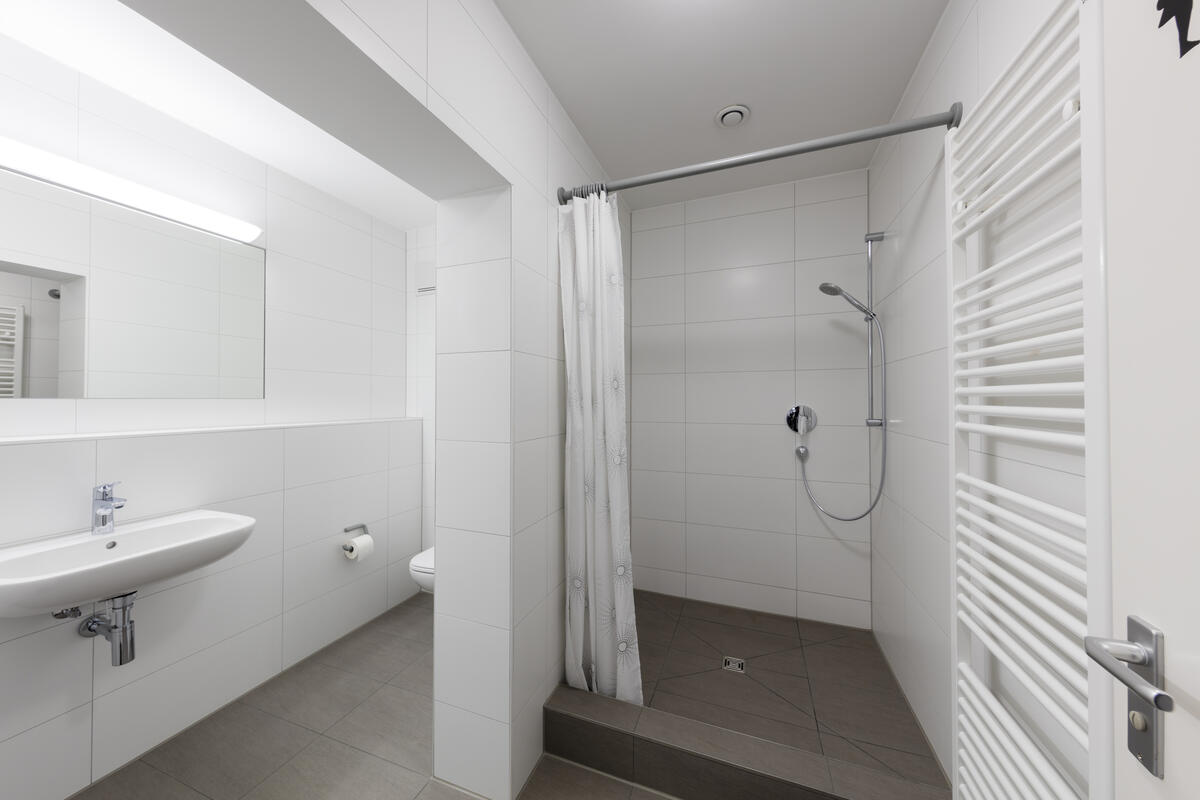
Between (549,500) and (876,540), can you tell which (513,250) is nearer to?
(549,500)

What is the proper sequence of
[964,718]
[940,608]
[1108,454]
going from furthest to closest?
1. [940,608]
2. [964,718]
3. [1108,454]

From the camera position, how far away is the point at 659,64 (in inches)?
57.1

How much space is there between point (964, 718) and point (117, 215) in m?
3.11

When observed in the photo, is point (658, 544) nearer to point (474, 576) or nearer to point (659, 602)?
point (659, 602)

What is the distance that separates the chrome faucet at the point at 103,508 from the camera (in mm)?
1377

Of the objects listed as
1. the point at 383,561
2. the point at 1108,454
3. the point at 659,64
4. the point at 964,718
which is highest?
the point at 659,64

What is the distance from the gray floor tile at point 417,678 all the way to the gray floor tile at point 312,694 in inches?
3.8

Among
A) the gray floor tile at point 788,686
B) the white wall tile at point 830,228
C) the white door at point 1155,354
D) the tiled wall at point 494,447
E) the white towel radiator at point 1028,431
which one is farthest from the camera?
the white wall tile at point 830,228

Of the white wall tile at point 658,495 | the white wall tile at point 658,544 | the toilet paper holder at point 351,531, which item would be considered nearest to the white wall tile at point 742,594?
the white wall tile at point 658,544

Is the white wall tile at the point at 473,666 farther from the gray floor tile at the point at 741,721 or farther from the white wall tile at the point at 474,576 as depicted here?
the gray floor tile at the point at 741,721

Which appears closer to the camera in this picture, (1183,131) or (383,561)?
(1183,131)

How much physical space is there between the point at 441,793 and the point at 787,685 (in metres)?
1.32

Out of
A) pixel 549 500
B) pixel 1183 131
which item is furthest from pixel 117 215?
pixel 1183 131

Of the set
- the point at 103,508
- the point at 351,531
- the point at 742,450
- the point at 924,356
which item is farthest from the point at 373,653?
the point at 924,356
